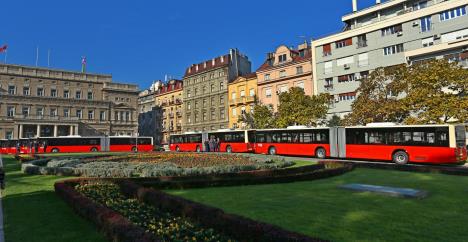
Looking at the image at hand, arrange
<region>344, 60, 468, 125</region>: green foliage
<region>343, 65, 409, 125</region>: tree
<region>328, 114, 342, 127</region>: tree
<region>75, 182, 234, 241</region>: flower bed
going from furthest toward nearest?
<region>328, 114, 342, 127</region>: tree
<region>343, 65, 409, 125</region>: tree
<region>344, 60, 468, 125</region>: green foliage
<region>75, 182, 234, 241</region>: flower bed

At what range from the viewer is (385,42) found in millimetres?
43188

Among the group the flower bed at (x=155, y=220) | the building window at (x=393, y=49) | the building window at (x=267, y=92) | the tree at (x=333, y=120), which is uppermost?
the building window at (x=393, y=49)

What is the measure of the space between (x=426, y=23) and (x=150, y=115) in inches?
2689

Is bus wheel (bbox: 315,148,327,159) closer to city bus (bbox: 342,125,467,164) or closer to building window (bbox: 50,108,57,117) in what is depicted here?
city bus (bbox: 342,125,467,164)

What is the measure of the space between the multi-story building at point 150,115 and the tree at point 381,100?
58753 millimetres

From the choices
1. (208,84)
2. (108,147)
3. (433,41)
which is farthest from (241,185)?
(208,84)

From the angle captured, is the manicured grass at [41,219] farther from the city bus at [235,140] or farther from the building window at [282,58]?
the building window at [282,58]

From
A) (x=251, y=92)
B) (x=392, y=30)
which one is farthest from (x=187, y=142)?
(x=392, y=30)

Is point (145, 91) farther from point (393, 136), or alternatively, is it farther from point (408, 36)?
point (393, 136)

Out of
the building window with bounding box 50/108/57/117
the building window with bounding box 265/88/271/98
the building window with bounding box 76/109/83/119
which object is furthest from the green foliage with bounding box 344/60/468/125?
the building window with bounding box 50/108/57/117

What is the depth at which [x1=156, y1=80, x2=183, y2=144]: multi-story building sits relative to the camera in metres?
77.4

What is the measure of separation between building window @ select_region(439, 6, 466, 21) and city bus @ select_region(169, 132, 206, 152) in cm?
3272

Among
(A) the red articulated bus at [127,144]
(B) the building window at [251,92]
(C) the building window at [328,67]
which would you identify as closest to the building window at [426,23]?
(C) the building window at [328,67]

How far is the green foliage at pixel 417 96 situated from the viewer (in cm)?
2617
